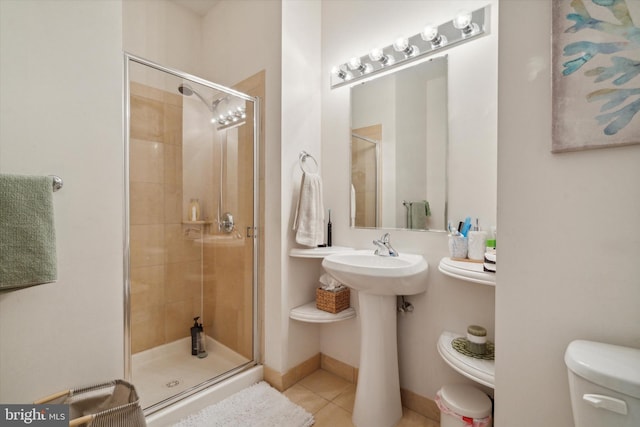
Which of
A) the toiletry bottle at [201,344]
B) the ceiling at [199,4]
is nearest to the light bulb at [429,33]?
the ceiling at [199,4]

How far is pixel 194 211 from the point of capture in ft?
6.27

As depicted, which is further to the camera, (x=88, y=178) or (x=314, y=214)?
(x=314, y=214)

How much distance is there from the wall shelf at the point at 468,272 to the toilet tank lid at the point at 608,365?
1.07 ft

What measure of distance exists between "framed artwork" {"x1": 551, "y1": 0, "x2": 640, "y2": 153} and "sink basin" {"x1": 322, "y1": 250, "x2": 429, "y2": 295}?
726mm

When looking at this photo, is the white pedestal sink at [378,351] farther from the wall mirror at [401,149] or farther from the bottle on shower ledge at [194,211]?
the bottle on shower ledge at [194,211]

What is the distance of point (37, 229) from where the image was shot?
3.35 ft

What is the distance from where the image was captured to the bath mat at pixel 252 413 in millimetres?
1510

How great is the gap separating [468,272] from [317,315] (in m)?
0.97

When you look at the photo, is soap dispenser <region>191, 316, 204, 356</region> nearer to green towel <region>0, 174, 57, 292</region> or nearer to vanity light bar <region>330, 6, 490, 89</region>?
green towel <region>0, 174, 57, 292</region>

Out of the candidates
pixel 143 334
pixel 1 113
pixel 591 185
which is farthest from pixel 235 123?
pixel 591 185

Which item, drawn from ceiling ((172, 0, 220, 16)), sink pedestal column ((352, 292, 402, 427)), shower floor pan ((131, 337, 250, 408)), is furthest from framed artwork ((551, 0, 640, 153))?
ceiling ((172, 0, 220, 16))

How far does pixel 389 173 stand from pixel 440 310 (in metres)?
0.83

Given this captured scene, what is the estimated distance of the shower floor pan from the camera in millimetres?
1601

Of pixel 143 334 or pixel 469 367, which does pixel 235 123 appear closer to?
pixel 143 334
